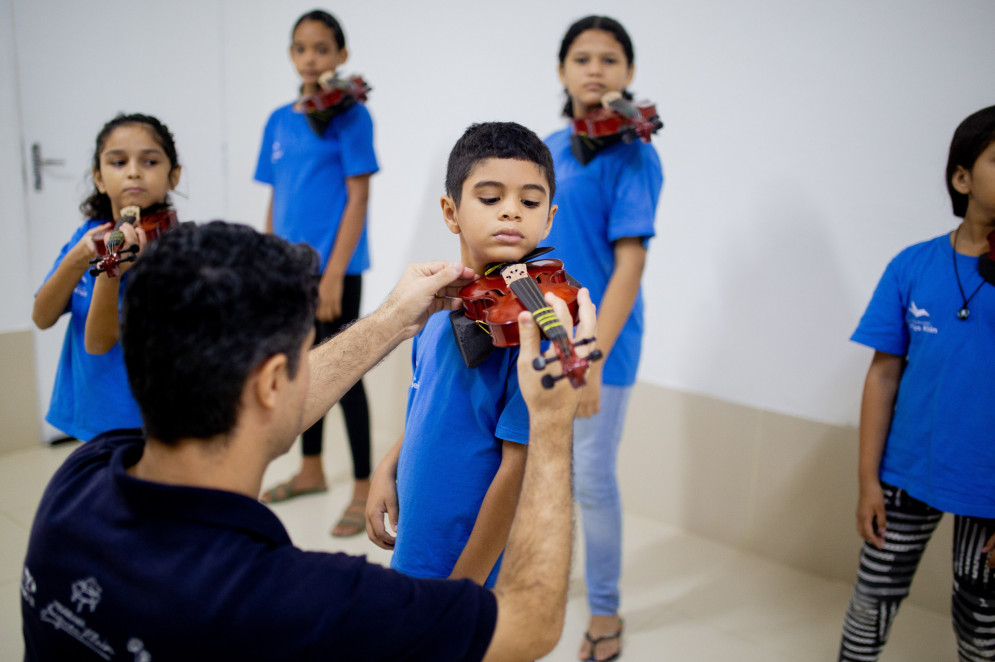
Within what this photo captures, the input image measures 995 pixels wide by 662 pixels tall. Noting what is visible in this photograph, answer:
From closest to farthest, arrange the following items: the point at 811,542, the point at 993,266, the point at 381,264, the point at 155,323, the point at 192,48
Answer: the point at 155,323 < the point at 993,266 < the point at 192,48 < the point at 811,542 < the point at 381,264

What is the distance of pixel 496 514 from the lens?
3.74ft

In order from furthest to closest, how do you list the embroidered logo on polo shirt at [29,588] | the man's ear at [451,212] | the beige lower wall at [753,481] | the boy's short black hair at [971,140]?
the beige lower wall at [753,481]
the boy's short black hair at [971,140]
the man's ear at [451,212]
the embroidered logo on polo shirt at [29,588]

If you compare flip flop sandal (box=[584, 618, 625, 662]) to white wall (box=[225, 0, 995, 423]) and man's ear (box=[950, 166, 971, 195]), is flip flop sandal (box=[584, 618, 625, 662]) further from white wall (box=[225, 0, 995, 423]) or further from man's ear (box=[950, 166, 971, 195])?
man's ear (box=[950, 166, 971, 195])

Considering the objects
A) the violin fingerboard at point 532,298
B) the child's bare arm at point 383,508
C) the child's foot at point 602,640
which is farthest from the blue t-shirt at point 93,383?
the child's foot at point 602,640

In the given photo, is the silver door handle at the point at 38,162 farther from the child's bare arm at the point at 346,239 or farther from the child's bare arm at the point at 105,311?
the child's bare arm at the point at 346,239

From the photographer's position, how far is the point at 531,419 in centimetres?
99

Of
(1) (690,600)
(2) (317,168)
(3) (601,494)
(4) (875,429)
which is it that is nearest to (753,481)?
(1) (690,600)

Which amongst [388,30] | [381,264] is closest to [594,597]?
[381,264]

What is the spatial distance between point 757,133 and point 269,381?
7.18ft

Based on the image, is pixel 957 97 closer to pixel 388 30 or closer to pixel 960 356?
pixel 960 356

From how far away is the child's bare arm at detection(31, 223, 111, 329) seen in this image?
1611 millimetres

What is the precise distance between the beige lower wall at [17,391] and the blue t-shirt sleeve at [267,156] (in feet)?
3.40

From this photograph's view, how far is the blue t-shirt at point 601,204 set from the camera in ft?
6.34

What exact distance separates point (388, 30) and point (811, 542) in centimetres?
291
